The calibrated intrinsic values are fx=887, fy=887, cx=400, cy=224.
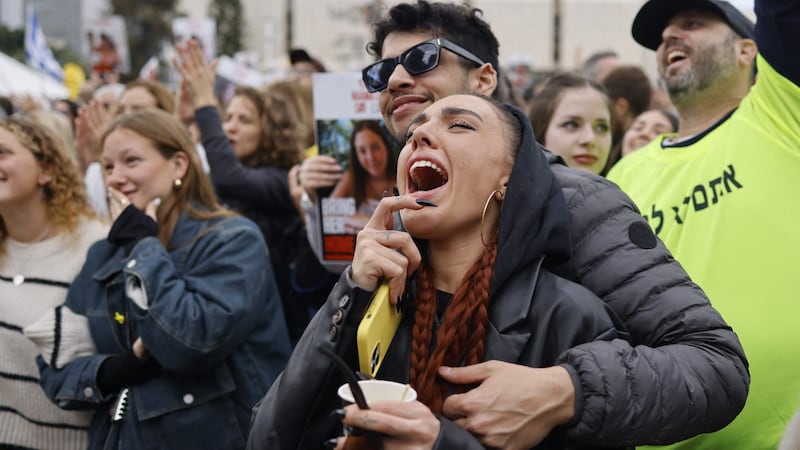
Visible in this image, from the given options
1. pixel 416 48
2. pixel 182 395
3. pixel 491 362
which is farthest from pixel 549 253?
pixel 182 395

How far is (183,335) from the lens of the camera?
3.11 metres

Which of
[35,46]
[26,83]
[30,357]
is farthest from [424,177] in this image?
[26,83]

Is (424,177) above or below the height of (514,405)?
Result: above

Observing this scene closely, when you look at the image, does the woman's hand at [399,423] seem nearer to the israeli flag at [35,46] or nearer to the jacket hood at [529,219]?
the jacket hood at [529,219]

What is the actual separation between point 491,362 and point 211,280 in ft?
5.59

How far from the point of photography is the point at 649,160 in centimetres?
336

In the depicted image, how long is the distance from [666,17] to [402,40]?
131cm

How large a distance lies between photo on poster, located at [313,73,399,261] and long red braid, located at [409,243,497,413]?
1.73m

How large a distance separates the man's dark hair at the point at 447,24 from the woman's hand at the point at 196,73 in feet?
7.67

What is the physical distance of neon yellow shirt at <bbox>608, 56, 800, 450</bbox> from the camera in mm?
2615

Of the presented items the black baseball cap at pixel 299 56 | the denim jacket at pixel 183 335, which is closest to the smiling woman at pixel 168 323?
the denim jacket at pixel 183 335

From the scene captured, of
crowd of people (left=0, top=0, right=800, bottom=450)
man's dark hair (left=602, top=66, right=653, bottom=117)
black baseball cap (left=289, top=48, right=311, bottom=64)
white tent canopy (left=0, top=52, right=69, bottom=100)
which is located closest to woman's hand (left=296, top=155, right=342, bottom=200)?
crowd of people (left=0, top=0, right=800, bottom=450)

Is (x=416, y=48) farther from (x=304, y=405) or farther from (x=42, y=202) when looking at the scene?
(x=42, y=202)

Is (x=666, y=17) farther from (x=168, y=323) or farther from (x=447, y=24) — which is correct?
(x=168, y=323)
